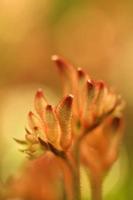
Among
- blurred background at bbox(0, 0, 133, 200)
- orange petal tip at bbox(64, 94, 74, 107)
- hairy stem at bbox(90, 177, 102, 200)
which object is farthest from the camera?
blurred background at bbox(0, 0, 133, 200)

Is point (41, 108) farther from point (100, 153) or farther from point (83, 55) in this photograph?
point (83, 55)

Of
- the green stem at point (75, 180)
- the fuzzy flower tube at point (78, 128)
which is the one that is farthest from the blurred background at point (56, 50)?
the green stem at point (75, 180)

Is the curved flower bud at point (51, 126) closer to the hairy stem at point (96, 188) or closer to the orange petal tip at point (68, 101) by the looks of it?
the orange petal tip at point (68, 101)

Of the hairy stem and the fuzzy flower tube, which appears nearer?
the fuzzy flower tube

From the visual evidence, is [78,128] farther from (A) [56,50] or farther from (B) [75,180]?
Answer: (A) [56,50]

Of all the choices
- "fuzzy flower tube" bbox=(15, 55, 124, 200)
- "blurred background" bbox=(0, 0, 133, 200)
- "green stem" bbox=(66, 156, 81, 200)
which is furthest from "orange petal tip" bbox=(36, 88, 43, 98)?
"blurred background" bbox=(0, 0, 133, 200)

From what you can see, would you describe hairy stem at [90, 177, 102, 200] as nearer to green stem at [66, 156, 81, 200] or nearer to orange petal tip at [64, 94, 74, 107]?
green stem at [66, 156, 81, 200]

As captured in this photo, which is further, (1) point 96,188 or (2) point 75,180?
(1) point 96,188

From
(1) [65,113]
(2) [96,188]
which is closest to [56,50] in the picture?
(2) [96,188]
